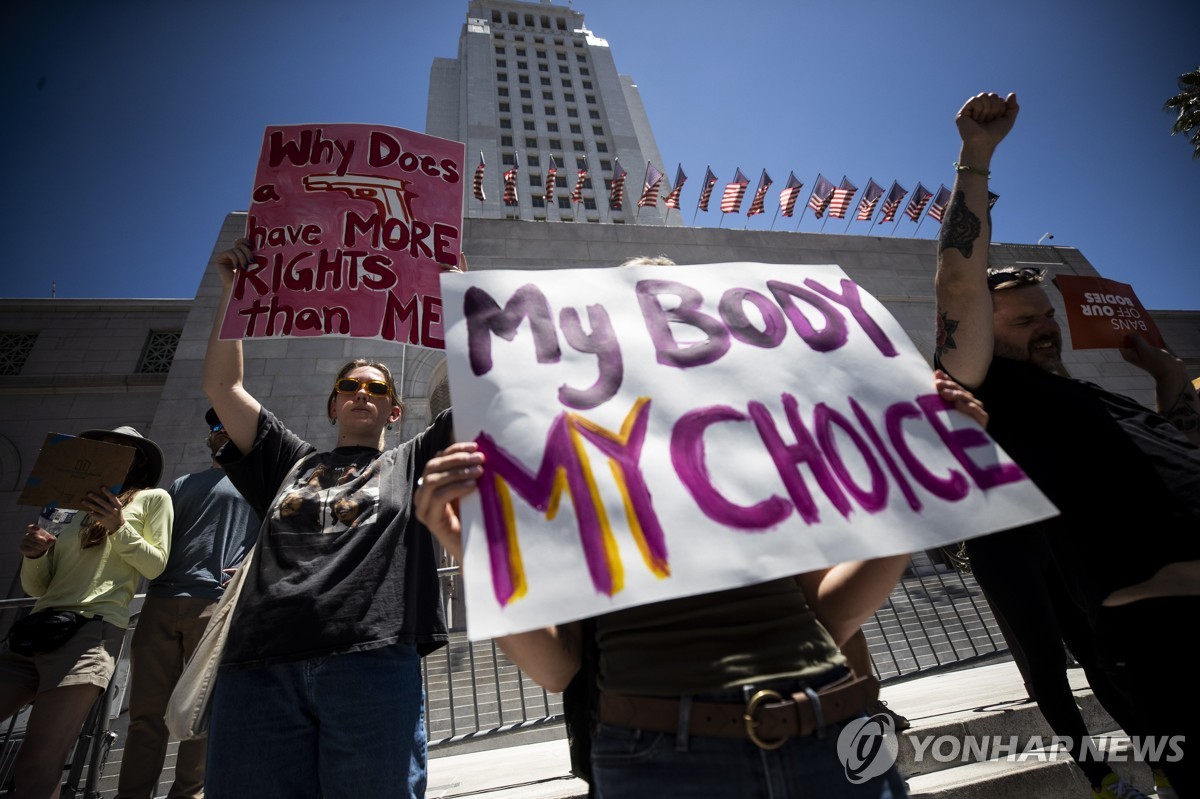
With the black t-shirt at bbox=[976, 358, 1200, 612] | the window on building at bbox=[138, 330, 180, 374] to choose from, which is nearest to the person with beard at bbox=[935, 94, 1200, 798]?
the black t-shirt at bbox=[976, 358, 1200, 612]

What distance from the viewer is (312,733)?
1.67m

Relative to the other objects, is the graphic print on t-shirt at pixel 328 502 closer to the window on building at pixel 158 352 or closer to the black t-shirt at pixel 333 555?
the black t-shirt at pixel 333 555

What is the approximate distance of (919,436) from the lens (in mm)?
1339

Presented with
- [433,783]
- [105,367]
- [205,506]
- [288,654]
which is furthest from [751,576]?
[105,367]

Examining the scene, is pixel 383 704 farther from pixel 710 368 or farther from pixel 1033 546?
pixel 1033 546

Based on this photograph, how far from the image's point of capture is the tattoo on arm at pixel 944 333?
1857 mm

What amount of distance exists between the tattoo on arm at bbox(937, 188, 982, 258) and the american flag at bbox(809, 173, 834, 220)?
573 inches

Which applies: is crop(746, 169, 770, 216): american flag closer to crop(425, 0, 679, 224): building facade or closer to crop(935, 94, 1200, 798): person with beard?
crop(935, 94, 1200, 798): person with beard

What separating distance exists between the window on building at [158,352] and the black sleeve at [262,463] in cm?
1551

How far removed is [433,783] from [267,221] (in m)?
3.06

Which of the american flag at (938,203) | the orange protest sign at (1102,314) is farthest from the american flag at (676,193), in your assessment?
the orange protest sign at (1102,314)

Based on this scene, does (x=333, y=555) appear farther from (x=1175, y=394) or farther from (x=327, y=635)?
(x=1175, y=394)

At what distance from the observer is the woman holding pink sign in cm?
160

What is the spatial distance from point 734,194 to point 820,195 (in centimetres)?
236
